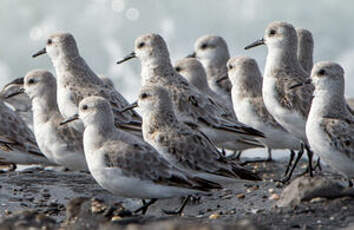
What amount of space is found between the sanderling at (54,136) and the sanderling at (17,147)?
1.83 ft

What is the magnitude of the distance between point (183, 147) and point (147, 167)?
0.85 metres

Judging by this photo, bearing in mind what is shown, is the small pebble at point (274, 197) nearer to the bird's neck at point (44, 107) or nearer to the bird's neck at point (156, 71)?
the bird's neck at point (156, 71)

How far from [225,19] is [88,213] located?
14335 millimetres

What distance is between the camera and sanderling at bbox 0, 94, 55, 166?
11.2m

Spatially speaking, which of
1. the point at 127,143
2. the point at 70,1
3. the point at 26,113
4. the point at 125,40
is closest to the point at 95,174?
the point at 127,143

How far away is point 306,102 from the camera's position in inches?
421

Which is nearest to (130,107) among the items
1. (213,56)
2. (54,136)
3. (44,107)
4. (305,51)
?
(54,136)

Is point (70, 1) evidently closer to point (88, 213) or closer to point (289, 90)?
point (289, 90)

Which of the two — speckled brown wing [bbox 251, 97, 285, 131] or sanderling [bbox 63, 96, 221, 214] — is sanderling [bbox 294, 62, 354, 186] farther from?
speckled brown wing [bbox 251, 97, 285, 131]

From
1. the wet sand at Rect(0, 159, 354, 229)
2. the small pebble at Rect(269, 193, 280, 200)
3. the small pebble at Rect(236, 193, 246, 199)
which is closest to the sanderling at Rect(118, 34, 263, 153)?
the wet sand at Rect(0, 159, 354, 229)

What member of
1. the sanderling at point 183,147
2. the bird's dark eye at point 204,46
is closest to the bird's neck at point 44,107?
the sanderling at point 183,147

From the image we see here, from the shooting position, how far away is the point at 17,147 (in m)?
11.2

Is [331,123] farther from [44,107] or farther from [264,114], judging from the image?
[44,107]

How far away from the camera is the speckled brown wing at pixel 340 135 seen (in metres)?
8.87
